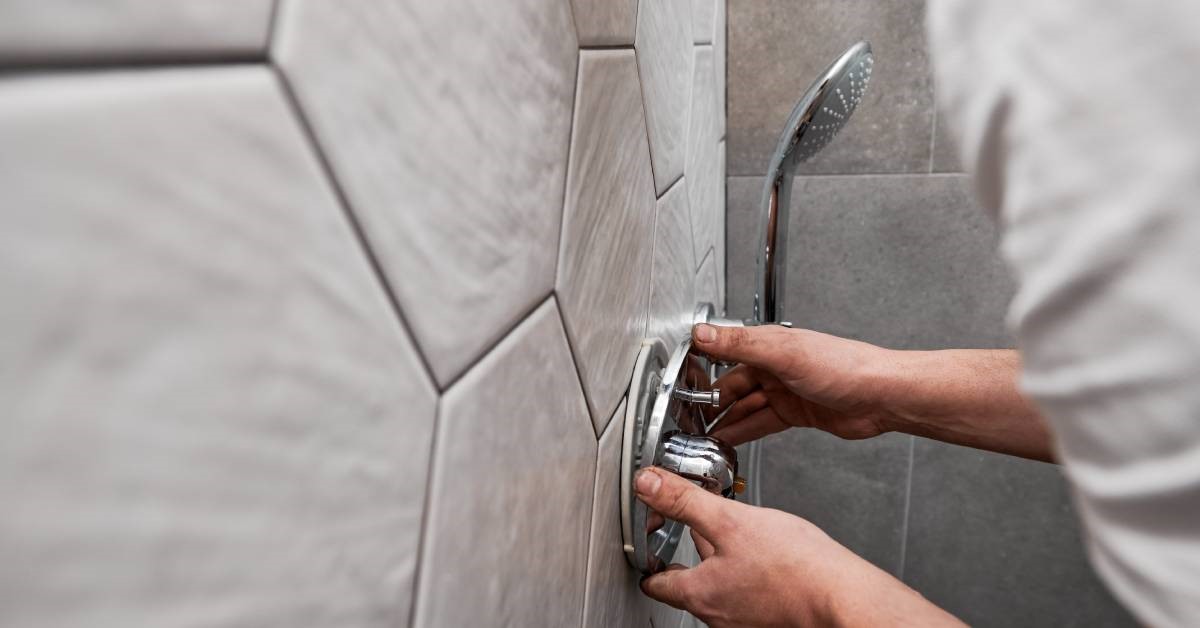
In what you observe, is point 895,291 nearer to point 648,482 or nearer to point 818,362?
point 818,362

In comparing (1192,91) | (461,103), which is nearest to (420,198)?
(461,103)

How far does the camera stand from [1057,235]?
0.37 ft

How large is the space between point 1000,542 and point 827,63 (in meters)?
0.72

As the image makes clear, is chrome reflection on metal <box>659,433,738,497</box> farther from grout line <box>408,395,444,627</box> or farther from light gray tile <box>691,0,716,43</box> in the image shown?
light gray tile <box>691,0,716,43</box>

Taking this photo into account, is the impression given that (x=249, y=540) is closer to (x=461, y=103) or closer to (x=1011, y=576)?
(x=461, y=103)

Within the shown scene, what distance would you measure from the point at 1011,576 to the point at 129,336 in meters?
1.16

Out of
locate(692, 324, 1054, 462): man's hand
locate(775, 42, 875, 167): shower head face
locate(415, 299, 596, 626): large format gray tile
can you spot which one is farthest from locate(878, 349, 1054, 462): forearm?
locate(415, 299, 596, 626): large format gray tile

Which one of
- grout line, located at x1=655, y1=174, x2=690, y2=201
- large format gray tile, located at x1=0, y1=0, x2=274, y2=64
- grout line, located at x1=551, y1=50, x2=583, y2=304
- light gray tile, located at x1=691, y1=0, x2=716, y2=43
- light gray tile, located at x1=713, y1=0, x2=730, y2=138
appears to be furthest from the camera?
light gray tile, located at x1=713, y1=0, x2=730, y2=138

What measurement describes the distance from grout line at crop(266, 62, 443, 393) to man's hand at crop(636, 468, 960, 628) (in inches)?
9.4

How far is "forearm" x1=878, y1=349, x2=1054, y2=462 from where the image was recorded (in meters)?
0.48

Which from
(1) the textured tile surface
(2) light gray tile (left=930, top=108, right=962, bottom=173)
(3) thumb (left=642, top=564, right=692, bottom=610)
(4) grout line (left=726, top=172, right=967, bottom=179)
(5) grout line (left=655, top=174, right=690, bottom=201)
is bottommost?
(3) thumb (left=642, top=564, right=692, bottom=610)

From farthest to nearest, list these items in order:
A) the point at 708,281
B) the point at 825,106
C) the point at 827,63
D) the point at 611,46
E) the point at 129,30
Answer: the point at 827,63 → the point at 708,281 → the point at 825,106 → the point at 611,46 → the point at 129,30

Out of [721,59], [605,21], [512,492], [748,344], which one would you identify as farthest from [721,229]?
[512,492]

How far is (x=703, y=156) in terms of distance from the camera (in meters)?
0.66
